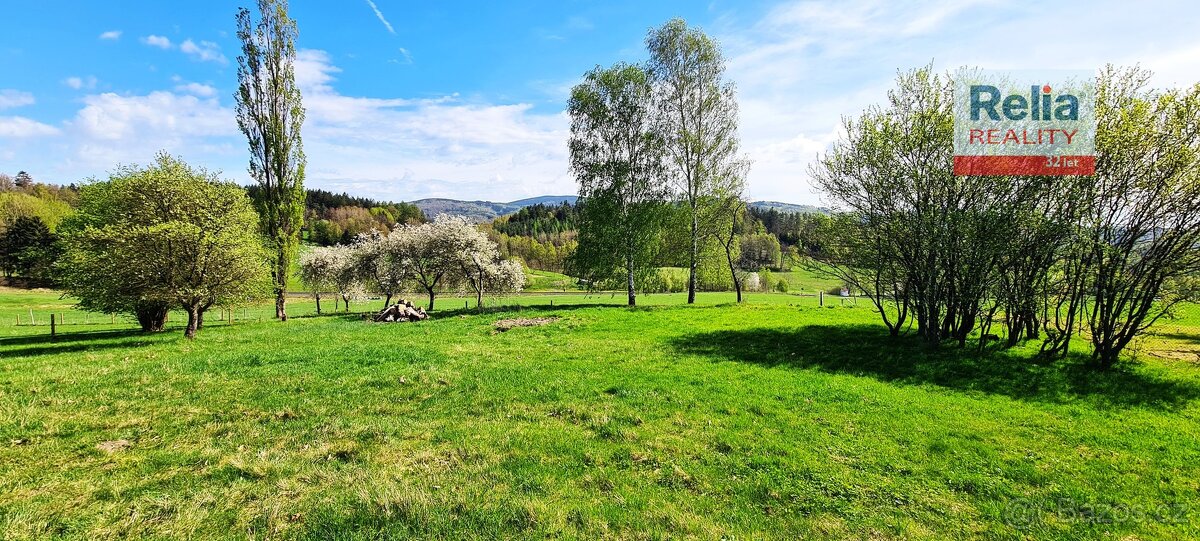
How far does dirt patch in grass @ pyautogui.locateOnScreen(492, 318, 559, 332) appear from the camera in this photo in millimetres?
23177

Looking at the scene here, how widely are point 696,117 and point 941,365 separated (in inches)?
888

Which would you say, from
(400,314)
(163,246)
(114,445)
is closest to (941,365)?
(114,445)

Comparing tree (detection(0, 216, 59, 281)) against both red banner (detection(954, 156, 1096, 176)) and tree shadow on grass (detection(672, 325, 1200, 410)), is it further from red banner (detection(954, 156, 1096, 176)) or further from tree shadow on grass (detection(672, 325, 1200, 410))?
red banner (detection(954, 156, 1096, 176))

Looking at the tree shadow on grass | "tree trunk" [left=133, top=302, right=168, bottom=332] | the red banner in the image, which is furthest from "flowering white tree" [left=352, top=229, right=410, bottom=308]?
the red banner

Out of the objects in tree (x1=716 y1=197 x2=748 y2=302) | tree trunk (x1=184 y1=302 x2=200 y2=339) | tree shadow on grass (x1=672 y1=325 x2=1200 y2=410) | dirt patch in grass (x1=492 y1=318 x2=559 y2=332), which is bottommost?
tree shadow on grass (x1=672 y1=325 x2=1200 y2=410)

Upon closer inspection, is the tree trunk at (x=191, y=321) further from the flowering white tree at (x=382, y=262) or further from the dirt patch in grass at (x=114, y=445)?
the dirt patch in grass at (x=114, y=445)

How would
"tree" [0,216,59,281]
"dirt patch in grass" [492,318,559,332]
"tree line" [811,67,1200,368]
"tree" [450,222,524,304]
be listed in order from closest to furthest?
"tree line" [811,67,1200,368]
"dirt patch in grass" [492,318,559,332]
"tree" [450,222,524,304]
"tree" [0,216,59,281]

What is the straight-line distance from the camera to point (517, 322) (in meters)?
24.3

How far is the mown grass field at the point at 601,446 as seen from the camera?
5.42 meters

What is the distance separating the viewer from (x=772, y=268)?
12038 centimetres

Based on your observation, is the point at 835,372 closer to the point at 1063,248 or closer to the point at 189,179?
the point at 1063,248

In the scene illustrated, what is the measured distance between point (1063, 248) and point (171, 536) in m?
20.5

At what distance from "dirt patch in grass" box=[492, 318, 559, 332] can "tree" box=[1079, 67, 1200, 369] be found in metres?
20.2

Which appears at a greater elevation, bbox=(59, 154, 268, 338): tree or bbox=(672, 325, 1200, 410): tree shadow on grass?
bbox=(59, 154, 268, 338): tree
